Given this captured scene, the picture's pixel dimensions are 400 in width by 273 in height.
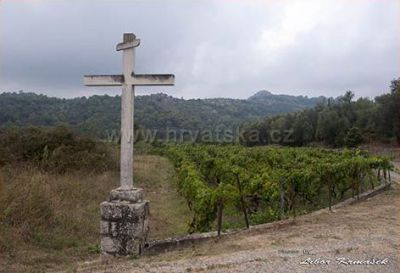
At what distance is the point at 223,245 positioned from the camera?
25.6ft

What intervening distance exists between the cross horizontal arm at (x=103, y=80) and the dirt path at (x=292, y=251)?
2848 mm

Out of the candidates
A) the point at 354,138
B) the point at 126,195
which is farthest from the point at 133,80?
the point at 354,138

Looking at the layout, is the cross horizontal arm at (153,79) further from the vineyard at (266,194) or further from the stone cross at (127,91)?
the vineyard at (266,194)

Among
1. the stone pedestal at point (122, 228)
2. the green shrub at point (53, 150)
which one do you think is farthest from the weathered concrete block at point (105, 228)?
the green shrub at point (53, 150)

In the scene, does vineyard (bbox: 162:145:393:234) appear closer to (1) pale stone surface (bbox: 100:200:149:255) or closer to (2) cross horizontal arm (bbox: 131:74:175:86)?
(1) pale stone surface (bbox: 100:200:149:255)

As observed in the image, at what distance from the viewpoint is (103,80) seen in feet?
25.6

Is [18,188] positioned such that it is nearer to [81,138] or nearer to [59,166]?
[59,166]

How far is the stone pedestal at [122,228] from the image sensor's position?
294 inches

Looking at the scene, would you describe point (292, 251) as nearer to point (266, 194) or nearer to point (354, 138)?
point (266, 194)

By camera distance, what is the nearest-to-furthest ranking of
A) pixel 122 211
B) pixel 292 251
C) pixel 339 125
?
pixel 292 251, pixel 122 211, pixel 339 125

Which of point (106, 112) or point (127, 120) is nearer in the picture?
point (127, 120)

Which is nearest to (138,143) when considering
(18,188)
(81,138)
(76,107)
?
(76,107)

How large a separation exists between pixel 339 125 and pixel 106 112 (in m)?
29.5

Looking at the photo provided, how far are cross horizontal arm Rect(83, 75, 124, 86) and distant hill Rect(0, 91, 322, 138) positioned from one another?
53.0ft
